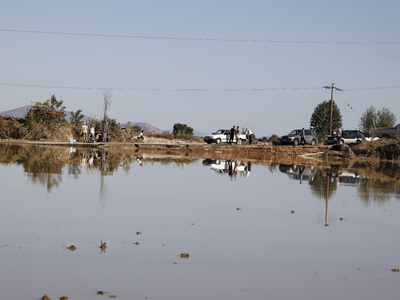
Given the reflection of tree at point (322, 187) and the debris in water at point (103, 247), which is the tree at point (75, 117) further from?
the debris in water at point (103, 247)

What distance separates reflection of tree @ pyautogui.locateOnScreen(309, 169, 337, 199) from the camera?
22.0m

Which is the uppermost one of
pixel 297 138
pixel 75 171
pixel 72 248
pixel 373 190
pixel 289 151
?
pixel 297 138

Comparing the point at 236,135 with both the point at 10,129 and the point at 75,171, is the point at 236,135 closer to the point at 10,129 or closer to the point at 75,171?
the point at 10,129

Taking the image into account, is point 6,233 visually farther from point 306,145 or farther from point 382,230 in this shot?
point 306,145

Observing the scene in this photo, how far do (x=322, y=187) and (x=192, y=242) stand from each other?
44.8ft

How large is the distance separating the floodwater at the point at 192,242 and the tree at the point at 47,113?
152ft

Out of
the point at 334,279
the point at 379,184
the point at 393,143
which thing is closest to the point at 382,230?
the point at 334,279

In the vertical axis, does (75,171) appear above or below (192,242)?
above

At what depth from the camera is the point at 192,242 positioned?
474 inches

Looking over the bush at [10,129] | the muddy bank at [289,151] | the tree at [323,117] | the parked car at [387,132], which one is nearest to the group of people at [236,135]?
the muddy bank at [289,151]

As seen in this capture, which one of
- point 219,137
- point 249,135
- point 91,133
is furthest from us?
point 219,137

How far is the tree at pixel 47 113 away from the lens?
6719 cm

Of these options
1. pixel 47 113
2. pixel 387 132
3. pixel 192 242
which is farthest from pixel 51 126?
pixel 192 242

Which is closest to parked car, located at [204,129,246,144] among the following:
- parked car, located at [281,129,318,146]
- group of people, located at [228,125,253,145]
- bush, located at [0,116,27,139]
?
group of people, located at [228,125,253,145]
